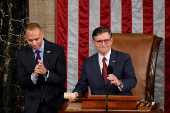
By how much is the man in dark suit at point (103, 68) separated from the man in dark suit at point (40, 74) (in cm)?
26

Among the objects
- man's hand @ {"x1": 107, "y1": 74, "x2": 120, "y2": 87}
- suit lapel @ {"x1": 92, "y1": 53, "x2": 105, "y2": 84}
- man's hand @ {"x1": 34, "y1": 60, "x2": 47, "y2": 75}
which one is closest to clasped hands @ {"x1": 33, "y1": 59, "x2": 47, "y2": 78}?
man's hand @ {"x1": 34, "y1": 60, "x2": 47, "y2": 75}

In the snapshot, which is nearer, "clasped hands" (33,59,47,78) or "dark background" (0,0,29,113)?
"clasped hands" (33,59,47,78)

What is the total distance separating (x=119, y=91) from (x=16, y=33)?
2314 mm

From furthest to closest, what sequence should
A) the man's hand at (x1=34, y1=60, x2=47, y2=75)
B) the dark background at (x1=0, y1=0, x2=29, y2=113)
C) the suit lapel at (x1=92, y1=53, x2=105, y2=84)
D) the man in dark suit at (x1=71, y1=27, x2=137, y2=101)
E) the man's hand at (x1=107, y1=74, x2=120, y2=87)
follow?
the dark background at (x1=0, y1=0, x2=29, y2=113), the suit lapel at (x1=92, y1=53, x2=105, y2=84), the man in dark suit at (x1=71, y1=27, x2=137, y2=101), the man's hand at (x1=34, y1=60, x2=47, y2=75), the man's hand at (x1=107, y1=74, x2=120, y2=87)

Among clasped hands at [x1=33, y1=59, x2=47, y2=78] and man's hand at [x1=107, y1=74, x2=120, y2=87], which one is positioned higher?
clasped hands at [x1=33, y1=59, x2=47, y2=78]

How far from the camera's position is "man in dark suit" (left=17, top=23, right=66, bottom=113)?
3.02 m

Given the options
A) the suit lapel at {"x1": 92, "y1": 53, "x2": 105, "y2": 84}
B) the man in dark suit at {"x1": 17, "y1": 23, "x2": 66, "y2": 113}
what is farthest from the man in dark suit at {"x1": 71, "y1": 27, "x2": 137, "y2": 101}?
the man in dark suit at {"x1": 17, "y1": 23, "x2": 66, "y2": 113}

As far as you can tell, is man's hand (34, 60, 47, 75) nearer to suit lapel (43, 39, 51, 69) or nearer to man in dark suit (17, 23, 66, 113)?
man in dark suit (17, 23, 66, 113)

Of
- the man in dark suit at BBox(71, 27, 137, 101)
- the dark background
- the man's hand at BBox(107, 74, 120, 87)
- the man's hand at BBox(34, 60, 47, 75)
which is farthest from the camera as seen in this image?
the dark background

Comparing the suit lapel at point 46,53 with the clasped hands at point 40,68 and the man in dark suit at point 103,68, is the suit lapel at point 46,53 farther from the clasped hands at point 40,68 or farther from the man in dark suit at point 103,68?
the man in dark suit at point 103,68

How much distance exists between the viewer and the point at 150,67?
3.82 metres

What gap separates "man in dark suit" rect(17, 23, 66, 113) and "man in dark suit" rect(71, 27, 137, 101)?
26 centimetres

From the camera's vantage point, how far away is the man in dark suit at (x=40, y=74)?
119 inches

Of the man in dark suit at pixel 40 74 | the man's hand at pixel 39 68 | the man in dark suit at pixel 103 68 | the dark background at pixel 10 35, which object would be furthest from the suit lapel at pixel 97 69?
the dark background at pixel 10 35
